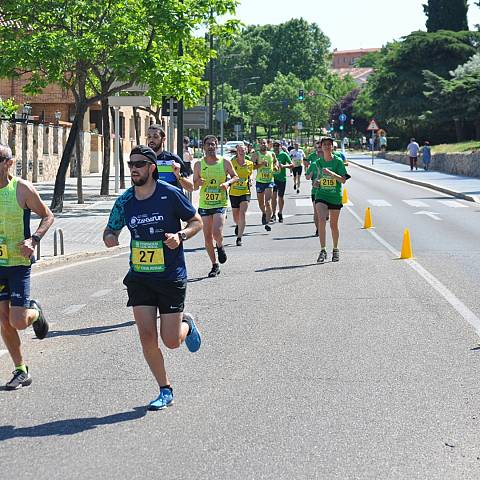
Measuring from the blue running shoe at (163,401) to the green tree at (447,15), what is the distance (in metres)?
84.6

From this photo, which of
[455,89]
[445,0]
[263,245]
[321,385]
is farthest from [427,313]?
[445,0]

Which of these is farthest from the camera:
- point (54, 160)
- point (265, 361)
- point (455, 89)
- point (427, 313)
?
point (455, 89)

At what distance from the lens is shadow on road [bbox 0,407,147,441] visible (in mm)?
6078

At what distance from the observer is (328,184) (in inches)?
614

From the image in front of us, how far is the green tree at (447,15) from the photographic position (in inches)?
3462

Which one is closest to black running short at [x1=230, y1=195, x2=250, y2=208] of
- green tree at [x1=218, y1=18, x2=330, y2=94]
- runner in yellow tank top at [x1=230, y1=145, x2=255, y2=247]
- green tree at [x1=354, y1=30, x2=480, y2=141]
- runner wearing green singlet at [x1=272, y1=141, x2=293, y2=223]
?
runner in yellow tank top at [x1=230, y1=145, x2=255, y2=247]

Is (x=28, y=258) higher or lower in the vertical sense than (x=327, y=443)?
higher

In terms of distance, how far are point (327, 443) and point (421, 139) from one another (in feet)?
264

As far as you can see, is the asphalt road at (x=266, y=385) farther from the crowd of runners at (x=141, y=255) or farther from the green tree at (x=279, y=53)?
the green tree at (x=279, y=53)

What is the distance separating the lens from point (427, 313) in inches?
425

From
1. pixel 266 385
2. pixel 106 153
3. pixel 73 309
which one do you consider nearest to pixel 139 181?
pixel 266 385

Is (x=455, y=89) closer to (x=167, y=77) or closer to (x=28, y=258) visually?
(x=167, y=77)

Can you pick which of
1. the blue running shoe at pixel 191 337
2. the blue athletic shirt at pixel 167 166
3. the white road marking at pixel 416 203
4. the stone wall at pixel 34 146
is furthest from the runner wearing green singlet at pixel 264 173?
the stone wall at pixel 34 146

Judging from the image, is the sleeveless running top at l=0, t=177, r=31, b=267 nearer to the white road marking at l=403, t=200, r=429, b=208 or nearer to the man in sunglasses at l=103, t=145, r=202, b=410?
the man in sunglasses at l=103, t=145, r=202, b=410
